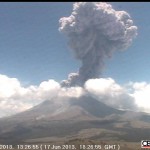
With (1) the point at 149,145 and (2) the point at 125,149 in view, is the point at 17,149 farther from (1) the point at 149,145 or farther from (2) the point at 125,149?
(2) the point at 125,149

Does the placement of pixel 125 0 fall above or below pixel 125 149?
above

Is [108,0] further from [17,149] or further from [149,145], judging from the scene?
[17,149]

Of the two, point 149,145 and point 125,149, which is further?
point 125,149

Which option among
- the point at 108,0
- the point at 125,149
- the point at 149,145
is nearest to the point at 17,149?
the point at 149,145

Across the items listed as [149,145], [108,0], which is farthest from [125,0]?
[149,145]

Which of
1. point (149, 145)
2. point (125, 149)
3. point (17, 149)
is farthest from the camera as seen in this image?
point (125, 149)

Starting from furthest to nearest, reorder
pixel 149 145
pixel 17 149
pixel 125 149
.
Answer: pixel 125 149 → pixel 17 149 → pixel 149 145

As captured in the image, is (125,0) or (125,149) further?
(125,149)

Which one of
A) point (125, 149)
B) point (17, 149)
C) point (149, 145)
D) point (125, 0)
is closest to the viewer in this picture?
point (125, 0)

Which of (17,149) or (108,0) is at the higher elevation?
(108,0)
